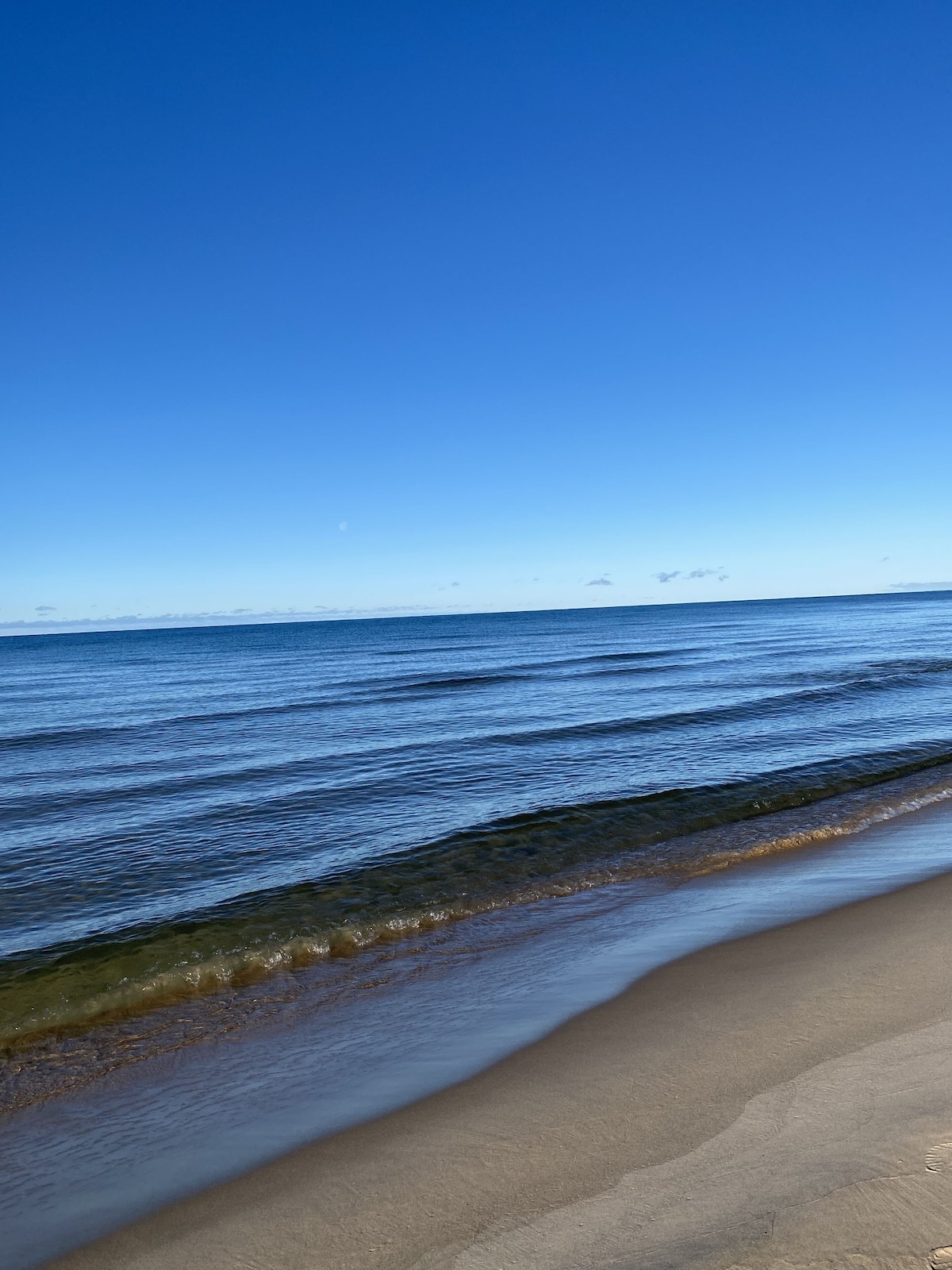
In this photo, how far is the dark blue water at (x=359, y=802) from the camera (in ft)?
30.2

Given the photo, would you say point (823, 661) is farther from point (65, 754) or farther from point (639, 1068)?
point (639, 1068)

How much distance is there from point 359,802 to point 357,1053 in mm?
9098

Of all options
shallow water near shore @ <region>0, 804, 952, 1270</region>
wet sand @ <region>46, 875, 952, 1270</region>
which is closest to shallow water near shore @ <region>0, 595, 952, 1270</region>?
shallow water near shore @ <region>0, 804, 952, 1270</region>

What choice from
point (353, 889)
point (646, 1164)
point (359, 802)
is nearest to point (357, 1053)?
point (646, 1164)

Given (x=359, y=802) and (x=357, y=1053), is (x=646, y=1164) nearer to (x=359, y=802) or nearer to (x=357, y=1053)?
(x=357, y=1053)

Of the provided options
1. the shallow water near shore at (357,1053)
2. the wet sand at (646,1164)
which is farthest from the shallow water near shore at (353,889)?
the wet sand at (646,1164)

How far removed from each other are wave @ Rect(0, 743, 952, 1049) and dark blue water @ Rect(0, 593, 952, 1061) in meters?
0.04

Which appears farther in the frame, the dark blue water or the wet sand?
the dark blue water

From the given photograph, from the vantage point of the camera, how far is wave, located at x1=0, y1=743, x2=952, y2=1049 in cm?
816

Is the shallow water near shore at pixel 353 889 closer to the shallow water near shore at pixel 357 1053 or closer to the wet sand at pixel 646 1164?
the shallow water near shore at pixel 357 1053

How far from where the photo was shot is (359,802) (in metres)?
15.3

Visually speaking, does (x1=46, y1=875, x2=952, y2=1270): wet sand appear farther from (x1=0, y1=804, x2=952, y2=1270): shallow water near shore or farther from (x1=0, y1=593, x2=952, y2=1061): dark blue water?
(x1=0, y1=593, x2=952, y2=1061): dark blue water

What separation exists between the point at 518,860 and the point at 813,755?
9.40 meters

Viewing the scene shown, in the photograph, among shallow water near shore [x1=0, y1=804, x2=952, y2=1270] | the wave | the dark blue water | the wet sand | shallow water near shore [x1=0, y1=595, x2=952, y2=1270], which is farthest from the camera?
the dark blue water
